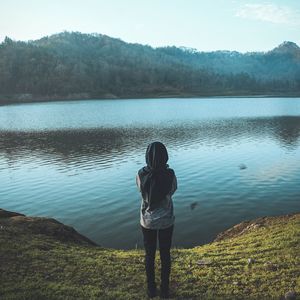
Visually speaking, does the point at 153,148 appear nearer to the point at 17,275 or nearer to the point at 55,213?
the point at 17,275

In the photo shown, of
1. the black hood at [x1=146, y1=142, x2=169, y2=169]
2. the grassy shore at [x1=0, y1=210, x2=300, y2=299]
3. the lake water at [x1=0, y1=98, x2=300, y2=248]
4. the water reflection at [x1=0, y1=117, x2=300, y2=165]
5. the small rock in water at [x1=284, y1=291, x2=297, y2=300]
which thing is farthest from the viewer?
the water reflection at [x1=0, y1=117, x2=300, y2=165]

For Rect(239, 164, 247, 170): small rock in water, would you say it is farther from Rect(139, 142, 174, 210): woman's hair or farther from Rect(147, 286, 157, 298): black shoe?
Rect(139, 142, 174, 210): woman's hair

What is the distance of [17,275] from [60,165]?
111 ft

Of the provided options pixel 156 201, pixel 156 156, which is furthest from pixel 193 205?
pixel 156 156

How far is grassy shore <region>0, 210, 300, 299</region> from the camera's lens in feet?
30.7

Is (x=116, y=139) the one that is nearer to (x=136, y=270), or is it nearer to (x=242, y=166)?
(x=242, y=166)

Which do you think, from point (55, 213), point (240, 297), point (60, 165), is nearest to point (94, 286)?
point (240, 297)

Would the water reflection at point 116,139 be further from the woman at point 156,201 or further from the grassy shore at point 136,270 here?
the woman at point 156,201

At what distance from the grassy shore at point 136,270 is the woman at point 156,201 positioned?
3.56 feet

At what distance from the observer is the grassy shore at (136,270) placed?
30.7 feet

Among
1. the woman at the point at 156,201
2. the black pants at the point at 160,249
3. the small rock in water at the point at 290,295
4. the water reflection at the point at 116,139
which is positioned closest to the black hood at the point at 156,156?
the woman at the point at 156,201

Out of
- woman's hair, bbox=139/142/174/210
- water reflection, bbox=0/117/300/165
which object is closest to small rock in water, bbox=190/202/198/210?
woman's hair, bbox=139/142/174/210

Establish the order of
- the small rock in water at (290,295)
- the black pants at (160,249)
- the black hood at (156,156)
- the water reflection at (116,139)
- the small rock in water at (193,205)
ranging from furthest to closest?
the water reflection at (116,139) → the small rock in water at (193,205) → the black pants at (160,249) → the black hood at (156,156) → the small rock in water at (290,295)

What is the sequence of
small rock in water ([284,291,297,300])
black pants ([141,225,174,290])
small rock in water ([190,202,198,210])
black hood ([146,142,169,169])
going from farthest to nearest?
small rock in water ([190,202,198,210])
black pants ([141,225,174,290])
black hood ([146,142,169,169])
small rock in water ([284,291,297,300])
